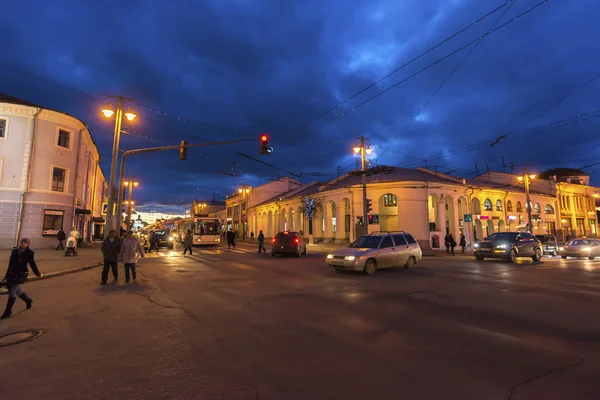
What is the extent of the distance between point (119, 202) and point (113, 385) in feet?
58.3

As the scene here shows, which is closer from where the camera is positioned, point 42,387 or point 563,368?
point 42,387

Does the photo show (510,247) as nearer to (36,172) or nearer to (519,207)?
(519,207)

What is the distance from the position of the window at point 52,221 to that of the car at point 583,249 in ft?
126

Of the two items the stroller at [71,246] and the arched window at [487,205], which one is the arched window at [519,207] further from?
the stroller at [71,246]

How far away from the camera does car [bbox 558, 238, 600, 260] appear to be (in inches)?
904

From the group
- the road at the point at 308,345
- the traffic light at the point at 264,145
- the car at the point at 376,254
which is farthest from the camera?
the traffic light at the point at 264,145

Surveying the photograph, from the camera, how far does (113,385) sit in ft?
12.4

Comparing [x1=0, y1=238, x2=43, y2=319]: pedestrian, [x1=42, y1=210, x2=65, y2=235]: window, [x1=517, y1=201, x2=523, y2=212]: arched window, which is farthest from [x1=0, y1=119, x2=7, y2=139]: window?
[x1=517, y1=201, x2=523, y2=212]: arched window

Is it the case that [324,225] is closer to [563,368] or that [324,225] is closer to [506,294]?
[506,294]

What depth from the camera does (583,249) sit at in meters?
23.2

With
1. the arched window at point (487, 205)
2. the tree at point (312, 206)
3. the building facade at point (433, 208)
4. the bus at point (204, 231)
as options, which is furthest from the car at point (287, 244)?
the arched window at point (487, 205)

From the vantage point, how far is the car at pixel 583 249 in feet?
75.4

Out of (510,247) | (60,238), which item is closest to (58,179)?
(60,238)

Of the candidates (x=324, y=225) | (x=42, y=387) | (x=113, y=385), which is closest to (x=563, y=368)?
(x=113, y=385)
